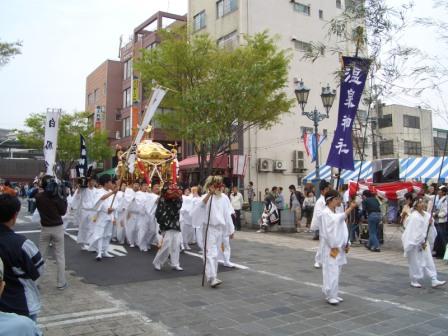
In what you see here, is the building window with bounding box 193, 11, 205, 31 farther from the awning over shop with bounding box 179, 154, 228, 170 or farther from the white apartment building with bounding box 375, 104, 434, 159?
the white apartment building with bounding box 375, 104, 434, 159

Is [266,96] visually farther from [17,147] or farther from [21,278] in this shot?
[17,147]

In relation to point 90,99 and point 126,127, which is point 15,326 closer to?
point 126,127

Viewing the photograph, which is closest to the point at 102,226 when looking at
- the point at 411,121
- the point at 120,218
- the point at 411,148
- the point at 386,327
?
the point at 120,218

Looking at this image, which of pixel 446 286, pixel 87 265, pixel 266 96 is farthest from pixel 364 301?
pixel 266 96

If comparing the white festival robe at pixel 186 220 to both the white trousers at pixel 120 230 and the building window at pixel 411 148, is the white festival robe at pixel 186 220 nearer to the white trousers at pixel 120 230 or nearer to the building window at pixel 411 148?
the white trousers at pixel 120 230

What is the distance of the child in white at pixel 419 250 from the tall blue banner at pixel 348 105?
2.39 meters

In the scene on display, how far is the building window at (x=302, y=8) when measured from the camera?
1143 inches

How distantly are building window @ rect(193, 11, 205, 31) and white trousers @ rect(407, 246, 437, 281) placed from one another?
2598 cm

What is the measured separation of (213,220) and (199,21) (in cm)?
2616

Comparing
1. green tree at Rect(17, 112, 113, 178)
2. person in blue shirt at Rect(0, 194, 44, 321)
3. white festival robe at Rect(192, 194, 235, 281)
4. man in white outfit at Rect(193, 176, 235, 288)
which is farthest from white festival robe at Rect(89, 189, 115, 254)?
green tree at Rect(17, 112, 113, 178)

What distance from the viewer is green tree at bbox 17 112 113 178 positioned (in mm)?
36156

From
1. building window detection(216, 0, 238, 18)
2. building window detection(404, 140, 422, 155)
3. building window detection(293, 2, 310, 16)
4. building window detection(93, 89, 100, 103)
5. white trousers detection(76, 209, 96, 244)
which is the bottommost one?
white trousers detection(76, 209, 96, 244)

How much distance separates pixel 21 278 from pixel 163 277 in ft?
15.7

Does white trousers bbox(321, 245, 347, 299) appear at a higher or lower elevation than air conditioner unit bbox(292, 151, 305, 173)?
lower
